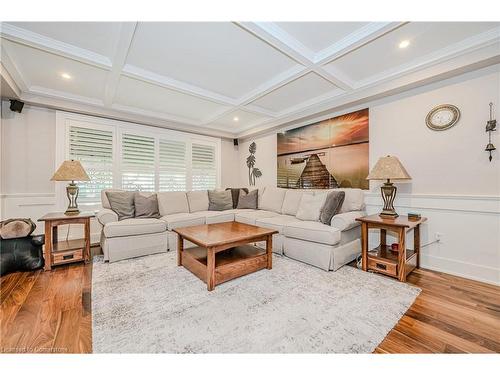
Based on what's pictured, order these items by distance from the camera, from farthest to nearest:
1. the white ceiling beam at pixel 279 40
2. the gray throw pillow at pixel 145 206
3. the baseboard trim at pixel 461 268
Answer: the gray throw pillow at pixel 145 206 < the baseboard trim at pixel 461 268 < the white ceiling beam at pixel 279 40

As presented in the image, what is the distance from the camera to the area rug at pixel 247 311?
1409 mm

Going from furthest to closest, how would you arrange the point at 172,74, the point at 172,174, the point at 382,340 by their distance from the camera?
1. the point at 172,174
2. the point at 172,74
3. the point at 382,340

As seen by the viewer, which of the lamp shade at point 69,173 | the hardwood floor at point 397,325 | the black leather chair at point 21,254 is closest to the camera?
the hardwood floor at point 397,325

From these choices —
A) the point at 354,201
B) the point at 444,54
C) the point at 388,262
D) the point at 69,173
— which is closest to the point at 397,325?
the point at 388,262

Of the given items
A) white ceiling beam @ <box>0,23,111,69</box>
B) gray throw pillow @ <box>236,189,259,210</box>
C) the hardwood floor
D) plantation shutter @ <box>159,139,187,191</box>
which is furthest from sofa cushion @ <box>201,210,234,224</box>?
white ceiling beam @ <box>0,23,111,69</box>

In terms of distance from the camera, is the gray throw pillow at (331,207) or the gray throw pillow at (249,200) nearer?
the gray throw pillow at (331,207)

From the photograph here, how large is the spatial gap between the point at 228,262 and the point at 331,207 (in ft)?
4.92

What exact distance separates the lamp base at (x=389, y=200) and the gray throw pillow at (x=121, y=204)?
3.56 metres

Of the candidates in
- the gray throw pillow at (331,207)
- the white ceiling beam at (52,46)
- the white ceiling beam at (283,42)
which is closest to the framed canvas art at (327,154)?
the gray throw pillow at (331,207)

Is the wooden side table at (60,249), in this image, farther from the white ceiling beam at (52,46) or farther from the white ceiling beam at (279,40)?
the white ceiling beam at (279,40)

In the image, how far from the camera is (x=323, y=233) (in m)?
2.60
